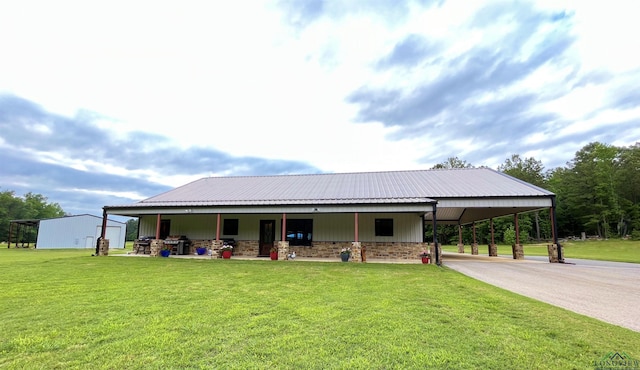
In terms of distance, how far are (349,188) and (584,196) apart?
147 ft

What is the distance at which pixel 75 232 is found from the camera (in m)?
31.3

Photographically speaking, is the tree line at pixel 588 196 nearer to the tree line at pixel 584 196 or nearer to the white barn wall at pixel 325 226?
the tree line at pixel 584 196

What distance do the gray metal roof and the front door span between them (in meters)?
1.65

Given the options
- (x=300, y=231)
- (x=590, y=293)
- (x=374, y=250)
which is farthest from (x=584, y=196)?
(x=590, y=293)

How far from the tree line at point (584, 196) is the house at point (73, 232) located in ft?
101

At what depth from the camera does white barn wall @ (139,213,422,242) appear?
16234mm

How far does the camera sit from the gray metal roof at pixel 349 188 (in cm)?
1562

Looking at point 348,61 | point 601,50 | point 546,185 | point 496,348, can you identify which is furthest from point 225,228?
point 546,185

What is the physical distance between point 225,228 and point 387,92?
1309cm

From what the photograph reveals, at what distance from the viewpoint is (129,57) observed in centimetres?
1373

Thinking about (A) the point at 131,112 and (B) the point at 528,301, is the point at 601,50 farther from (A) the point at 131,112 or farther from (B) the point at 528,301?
(A) the point at 131,112

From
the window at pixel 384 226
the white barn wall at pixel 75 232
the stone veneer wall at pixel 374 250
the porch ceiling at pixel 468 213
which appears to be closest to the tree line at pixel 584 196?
the porch ceiling at pixel 468 213

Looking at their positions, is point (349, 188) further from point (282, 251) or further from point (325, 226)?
point (282, 251)

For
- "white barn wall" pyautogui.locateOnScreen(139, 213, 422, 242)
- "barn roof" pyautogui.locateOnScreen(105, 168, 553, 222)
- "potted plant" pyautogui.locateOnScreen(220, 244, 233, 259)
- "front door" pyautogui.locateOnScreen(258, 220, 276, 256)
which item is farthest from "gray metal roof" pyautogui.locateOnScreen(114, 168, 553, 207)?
"potted plant" pyautogui.locateOnScreen(220, 244, 233, 259)
